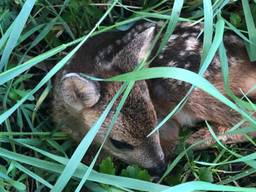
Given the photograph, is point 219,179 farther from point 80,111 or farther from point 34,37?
point 34,37

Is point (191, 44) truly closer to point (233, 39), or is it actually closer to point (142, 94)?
point (233, 39)

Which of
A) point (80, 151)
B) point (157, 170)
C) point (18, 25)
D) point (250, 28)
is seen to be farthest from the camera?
point (157, 170)

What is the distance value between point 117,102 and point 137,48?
1.02 feet

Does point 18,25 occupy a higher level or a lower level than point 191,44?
higher

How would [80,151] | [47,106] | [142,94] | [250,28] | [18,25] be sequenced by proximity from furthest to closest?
[47,106], [142,94], [250,28], [18,25], [80,151]

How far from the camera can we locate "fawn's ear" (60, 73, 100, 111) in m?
3.24

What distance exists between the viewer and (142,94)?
341 cm

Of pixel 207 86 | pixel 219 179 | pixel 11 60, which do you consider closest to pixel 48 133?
pixel 11 60

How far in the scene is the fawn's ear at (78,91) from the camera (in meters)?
3.24

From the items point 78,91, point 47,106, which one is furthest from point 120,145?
point 47,106

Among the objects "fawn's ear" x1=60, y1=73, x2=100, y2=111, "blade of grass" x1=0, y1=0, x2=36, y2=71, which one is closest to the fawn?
"fawn's ear" x1=60, y1=73, x2=100, y2=111

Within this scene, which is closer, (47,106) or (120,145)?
(120,145)

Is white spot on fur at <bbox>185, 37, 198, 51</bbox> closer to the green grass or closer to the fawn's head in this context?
the green grass

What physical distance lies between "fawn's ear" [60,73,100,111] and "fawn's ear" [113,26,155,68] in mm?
232
